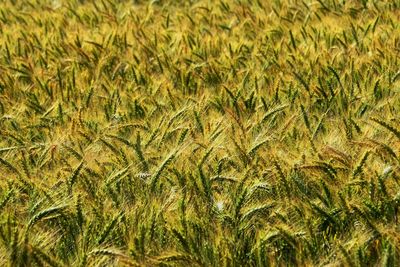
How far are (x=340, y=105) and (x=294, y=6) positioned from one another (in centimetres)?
229

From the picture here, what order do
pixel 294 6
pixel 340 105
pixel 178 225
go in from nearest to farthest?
pixel 178 225 → pixel 340 105 → pixel 294 6

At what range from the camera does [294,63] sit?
3.51 m

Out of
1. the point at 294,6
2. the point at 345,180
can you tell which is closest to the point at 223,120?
the point at 345,180

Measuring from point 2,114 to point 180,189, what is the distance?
132 centimetres

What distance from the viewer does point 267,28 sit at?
4402 millimetres

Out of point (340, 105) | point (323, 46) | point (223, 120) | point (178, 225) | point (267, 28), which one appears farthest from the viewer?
point (267, 28)

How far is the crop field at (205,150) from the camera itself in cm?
186

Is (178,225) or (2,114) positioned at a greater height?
(178,225)

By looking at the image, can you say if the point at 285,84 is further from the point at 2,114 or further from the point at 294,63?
the point at 2,114

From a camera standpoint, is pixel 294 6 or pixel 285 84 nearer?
pixel 285 84

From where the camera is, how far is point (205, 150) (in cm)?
232

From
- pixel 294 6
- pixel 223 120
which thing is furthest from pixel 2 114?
pixel 294 6

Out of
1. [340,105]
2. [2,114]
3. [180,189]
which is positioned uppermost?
[340,105]

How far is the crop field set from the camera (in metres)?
1.86
